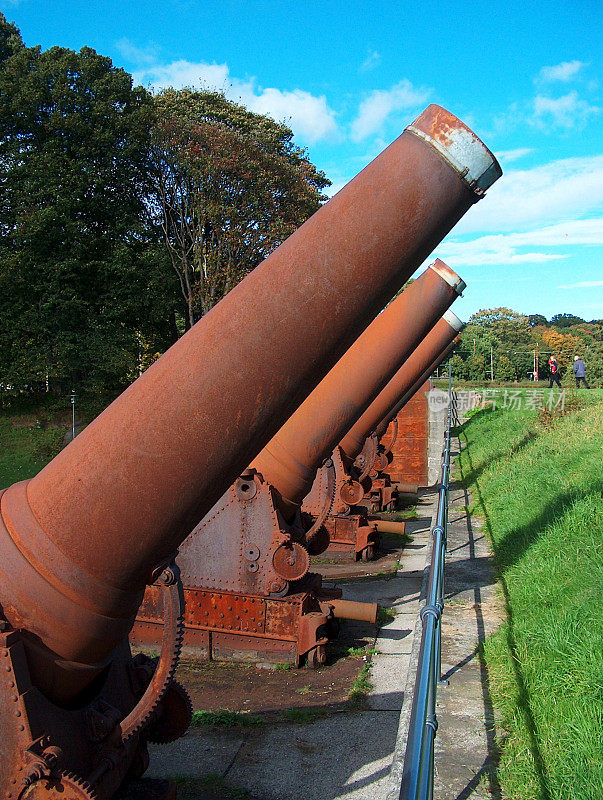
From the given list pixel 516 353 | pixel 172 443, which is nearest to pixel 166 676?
pixel 172 443

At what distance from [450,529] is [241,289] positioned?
744 cm

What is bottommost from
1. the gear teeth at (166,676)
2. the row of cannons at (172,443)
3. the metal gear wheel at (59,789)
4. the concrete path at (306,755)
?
the concrete path at (306,755)

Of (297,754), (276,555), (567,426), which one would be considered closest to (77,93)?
(567,426)

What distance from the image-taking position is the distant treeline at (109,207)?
807 inches

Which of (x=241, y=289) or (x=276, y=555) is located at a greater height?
(x=241, y=289)

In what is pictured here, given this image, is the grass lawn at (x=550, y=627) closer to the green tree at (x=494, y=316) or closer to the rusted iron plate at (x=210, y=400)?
the rusted iron plate at (x=210, y=400)

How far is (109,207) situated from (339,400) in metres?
18.3

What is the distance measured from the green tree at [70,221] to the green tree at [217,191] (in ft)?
3.16

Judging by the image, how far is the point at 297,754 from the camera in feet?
13.9

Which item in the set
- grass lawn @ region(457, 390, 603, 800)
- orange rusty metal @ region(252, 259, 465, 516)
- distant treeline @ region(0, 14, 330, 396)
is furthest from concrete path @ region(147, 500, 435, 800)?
distant treeline @ region(0, 14, 330, 396)

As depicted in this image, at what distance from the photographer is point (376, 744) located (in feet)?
14.0

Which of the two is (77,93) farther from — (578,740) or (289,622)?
(578,740)

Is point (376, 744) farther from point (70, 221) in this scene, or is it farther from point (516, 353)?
point (516, 353)

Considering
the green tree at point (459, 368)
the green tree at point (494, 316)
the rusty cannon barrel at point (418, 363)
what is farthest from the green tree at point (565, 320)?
the rusty cannon barrel at point (418, 363)
